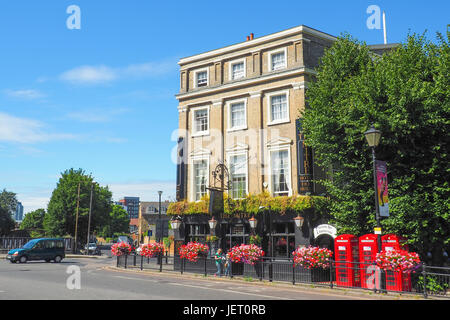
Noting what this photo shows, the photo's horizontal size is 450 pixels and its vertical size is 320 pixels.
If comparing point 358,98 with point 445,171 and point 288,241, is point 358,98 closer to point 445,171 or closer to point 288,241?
point 445,171

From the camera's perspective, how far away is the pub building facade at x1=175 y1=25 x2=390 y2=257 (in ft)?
81.2

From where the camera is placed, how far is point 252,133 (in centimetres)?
2741

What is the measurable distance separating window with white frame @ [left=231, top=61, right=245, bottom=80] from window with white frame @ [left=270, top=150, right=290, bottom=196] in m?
6.24

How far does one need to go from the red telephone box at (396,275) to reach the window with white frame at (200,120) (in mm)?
15915

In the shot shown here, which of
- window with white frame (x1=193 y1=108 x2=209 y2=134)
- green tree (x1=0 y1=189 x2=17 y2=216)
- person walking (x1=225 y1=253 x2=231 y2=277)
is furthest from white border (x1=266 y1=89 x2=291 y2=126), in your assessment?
green tree (x1=0 y1=189 x2=17 y2=216)

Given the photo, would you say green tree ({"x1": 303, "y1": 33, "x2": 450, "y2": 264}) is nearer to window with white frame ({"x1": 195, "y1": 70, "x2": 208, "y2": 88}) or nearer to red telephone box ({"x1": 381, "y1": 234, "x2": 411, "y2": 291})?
red telephone box ({"x1": 381, "y1": 234, "x2": 411, "y2": 291})

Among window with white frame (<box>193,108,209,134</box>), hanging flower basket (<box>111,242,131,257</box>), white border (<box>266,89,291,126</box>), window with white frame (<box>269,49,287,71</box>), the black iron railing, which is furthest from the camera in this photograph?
window with white frame (<box>193,108,209,134</box>)

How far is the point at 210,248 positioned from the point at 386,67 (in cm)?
1591

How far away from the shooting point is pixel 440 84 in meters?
16.8

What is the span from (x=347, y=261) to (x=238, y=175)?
470 inches
